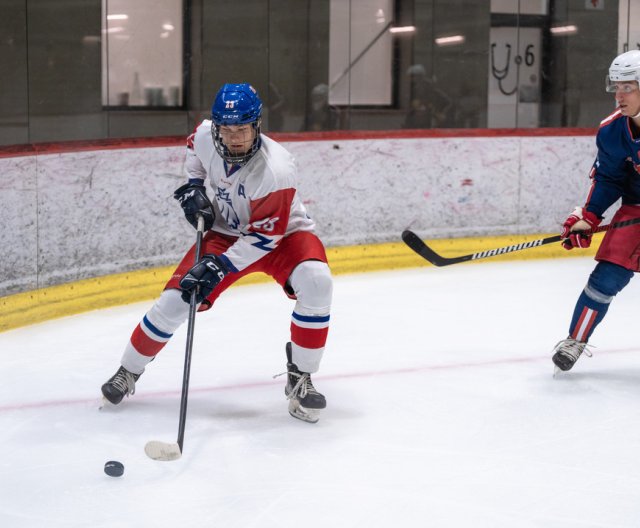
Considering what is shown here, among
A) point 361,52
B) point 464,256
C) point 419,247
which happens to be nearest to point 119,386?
point 419,247

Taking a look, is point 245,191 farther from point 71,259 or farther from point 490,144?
point 490,144

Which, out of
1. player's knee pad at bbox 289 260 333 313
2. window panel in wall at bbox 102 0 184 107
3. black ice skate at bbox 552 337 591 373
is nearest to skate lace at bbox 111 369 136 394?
player's knee pad at bbox 289 260 333 313

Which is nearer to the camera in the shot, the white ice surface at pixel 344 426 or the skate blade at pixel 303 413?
the white ice surface at pixel 344 426

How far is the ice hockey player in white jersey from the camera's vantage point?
281 centimetres

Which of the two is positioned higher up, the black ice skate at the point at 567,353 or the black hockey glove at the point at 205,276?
the black hockey glove at the point at 205,276

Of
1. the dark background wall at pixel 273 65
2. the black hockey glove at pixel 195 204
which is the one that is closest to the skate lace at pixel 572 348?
the black hockey glove at pixel 195 204

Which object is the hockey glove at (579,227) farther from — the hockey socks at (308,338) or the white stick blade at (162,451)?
the white stick blade at (162,451)

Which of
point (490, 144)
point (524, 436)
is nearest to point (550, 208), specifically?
point (490, 144)

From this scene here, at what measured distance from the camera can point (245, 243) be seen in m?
2.88

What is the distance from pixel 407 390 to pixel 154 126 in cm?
287

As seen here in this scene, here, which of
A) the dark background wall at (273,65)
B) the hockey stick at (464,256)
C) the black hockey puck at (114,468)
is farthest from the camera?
the dark background wall at (273,65)

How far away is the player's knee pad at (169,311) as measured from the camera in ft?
9.57

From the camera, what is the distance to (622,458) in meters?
2.70

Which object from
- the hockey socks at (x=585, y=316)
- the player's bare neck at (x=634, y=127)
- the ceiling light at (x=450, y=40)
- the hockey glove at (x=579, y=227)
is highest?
the ceiling light at (x=450, y=40)
